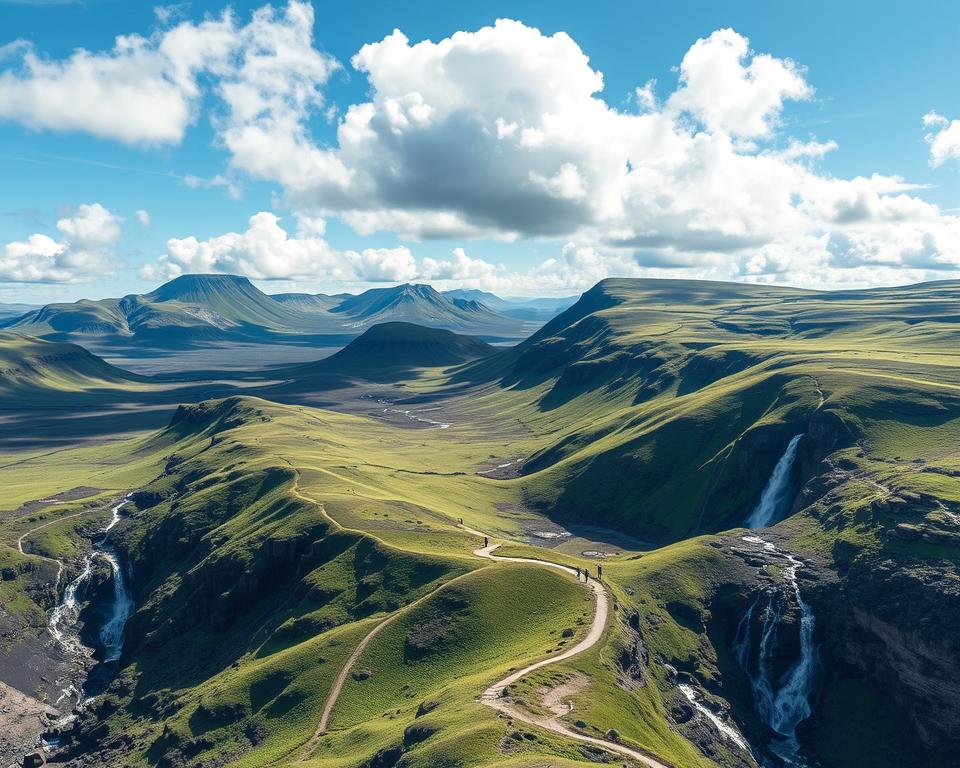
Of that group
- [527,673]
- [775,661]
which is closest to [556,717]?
[527,673]

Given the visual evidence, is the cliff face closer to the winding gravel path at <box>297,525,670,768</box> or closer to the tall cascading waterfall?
the tall cascading waterfall

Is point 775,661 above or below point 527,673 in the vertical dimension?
below

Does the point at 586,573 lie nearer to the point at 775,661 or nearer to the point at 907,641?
the point at 775,661

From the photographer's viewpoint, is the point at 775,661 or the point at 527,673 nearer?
the point at 527,673

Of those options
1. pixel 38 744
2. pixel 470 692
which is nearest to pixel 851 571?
pixel 470 692

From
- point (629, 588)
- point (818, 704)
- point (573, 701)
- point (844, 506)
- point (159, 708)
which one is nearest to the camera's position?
point (573, 701)

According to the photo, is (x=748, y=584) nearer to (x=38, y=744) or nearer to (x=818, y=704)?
(x=818, y=704)

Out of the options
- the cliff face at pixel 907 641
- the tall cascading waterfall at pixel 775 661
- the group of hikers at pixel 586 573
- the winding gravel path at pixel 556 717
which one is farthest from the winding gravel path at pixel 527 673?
the cliff face at pixel 907 641

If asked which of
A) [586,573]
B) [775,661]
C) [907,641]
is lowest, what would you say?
[775,661]

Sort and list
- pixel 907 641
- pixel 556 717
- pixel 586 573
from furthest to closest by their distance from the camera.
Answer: pixel 586 573 < pixel 907 641 < pixel 556 717
